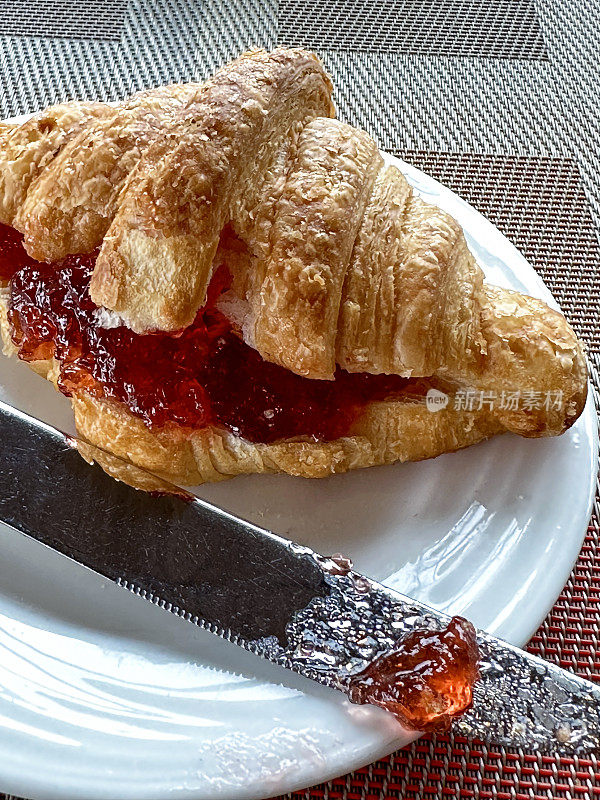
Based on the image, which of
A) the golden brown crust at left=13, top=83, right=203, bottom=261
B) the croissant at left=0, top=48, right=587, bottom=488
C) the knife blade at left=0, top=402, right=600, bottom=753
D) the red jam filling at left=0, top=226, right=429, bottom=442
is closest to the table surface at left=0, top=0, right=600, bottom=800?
the croissant at left=0, top=48, right=587, bottom=488

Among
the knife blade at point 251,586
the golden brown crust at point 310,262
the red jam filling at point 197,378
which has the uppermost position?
the golden brown crust at point 310,262

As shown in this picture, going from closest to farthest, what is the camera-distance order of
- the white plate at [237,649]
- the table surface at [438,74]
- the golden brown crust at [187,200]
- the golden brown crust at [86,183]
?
the white plate at [237,649] → the golden brown crust at [187,200] → the golden brown crust at [86,183] → the table surface at [438,74]

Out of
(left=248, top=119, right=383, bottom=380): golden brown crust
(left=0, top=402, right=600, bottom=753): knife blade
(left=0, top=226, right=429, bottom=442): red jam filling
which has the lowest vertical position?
(left=0, top=402, right=600, bottom=753): knife blade

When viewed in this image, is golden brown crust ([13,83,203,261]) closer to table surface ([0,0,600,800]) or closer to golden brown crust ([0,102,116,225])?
golden brown crust ([0,102,116,225])

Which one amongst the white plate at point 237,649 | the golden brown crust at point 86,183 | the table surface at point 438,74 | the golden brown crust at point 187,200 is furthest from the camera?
the table surface at point 438,74

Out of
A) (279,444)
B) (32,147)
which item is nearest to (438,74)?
(32,147)

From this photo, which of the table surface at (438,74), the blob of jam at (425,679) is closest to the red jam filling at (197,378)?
the blob of jam at (425,679)

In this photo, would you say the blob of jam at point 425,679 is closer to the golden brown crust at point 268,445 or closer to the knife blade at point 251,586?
the knife blade at point 251,586

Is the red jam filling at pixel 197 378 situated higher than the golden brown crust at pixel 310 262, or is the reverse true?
the golden brown crust at pixel 310 262
